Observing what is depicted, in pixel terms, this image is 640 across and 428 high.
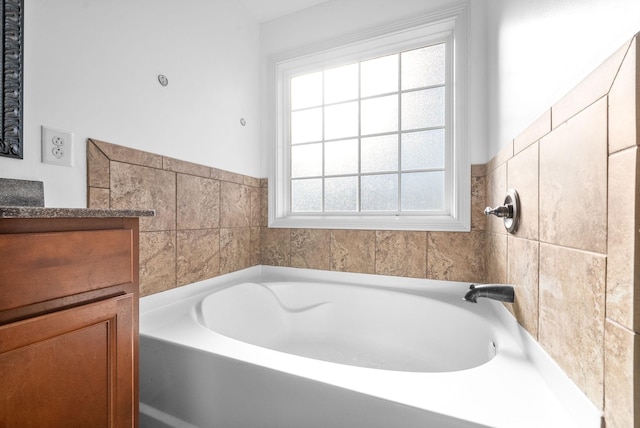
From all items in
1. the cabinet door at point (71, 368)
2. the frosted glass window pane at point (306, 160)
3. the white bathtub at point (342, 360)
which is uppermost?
the frosted glass window pane at point (306, 160)

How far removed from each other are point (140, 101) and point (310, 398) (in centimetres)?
144

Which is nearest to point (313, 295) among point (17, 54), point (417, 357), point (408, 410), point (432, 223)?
point (417, 357)

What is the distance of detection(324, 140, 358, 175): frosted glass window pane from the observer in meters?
1.97

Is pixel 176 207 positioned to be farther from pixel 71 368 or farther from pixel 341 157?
pixel 341 157

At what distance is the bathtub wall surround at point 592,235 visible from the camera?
438mm

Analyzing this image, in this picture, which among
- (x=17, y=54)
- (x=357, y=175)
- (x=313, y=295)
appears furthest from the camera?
(x=357, y=175)

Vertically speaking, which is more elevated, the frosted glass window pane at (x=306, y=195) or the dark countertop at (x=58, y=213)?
the frosted glass window pane at (x=306, y=195)

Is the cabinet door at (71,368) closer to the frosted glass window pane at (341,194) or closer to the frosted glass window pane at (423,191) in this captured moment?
the frosted glass window pane at (341,194)

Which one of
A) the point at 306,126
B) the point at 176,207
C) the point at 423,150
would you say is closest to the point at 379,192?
the point at 423,150

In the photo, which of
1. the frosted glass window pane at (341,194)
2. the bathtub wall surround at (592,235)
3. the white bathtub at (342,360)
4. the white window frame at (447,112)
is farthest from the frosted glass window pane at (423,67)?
the white bathtub at (342,360)

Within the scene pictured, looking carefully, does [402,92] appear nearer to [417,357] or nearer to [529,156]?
[529,156]

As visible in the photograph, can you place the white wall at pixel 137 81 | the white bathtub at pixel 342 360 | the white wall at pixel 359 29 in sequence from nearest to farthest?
the white bathtub at pixel 342 360 → the white wall at pixel 137 81 → the white wall at pixel 359 29

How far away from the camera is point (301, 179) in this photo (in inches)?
83.8

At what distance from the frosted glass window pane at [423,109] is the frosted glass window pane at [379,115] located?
0.07m
